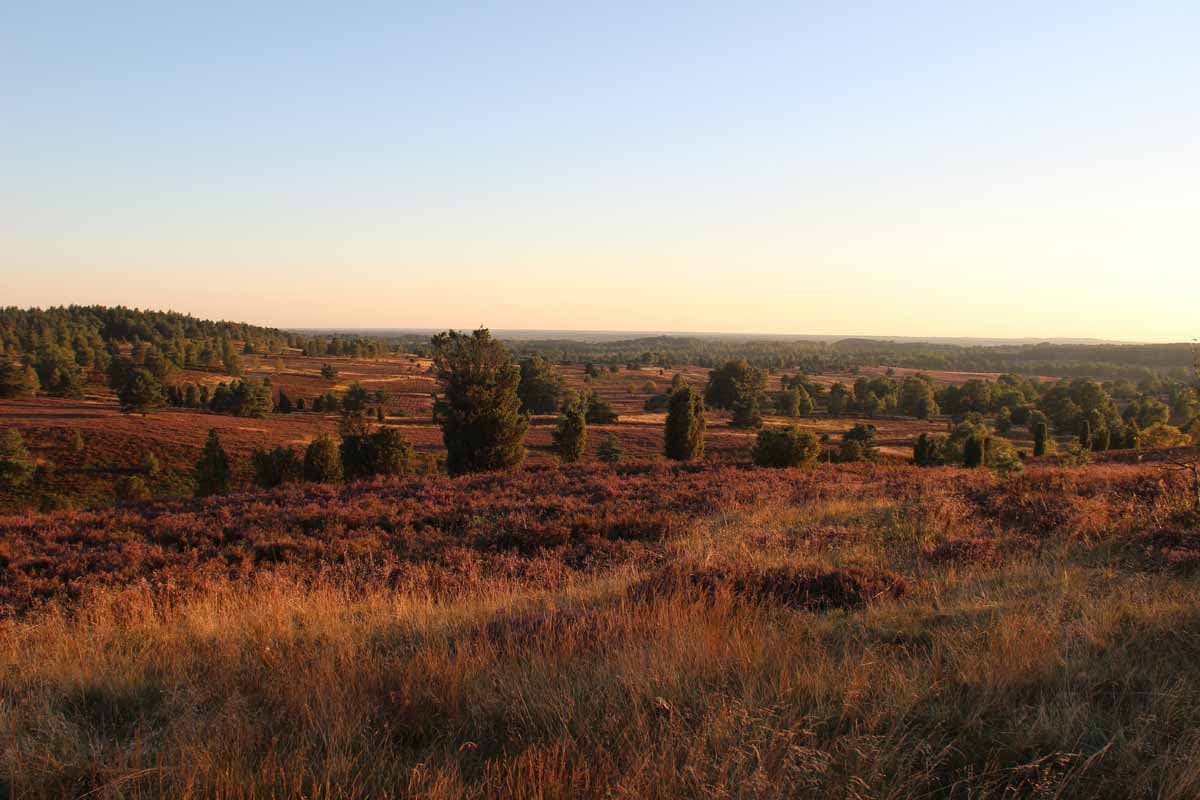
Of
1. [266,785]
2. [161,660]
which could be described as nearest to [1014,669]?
[266,785]

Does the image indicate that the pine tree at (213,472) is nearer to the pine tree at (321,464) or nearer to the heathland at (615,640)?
the pine tree at (321,464)

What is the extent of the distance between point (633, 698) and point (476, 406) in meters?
27.7

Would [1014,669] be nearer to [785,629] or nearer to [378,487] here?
[785,629]

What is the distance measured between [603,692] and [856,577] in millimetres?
3928

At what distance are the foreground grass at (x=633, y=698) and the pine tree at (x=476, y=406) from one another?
78.6ft

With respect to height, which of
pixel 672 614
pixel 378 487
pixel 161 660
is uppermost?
pixel 672 614

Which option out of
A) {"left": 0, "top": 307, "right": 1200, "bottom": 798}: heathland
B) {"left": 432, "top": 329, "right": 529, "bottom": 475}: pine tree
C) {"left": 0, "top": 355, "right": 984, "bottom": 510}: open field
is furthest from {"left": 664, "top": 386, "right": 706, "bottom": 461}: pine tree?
{"left": 0, "top": 307, "right": 1200, "bottom": 798}: heathland

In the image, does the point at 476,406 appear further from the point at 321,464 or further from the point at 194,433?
the point at 194,433

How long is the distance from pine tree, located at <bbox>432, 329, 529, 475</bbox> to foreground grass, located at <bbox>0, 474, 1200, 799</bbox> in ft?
78.6

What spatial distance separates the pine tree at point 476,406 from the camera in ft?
99.1

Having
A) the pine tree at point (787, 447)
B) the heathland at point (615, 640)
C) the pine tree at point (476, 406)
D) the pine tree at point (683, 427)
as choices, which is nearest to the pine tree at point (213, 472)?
the pine tree at point (476, 406)

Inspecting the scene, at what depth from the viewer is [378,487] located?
16031 millimetres

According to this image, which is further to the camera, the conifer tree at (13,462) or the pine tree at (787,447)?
the conifer tree at (13,462)

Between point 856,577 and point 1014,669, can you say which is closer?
point 1014,669
